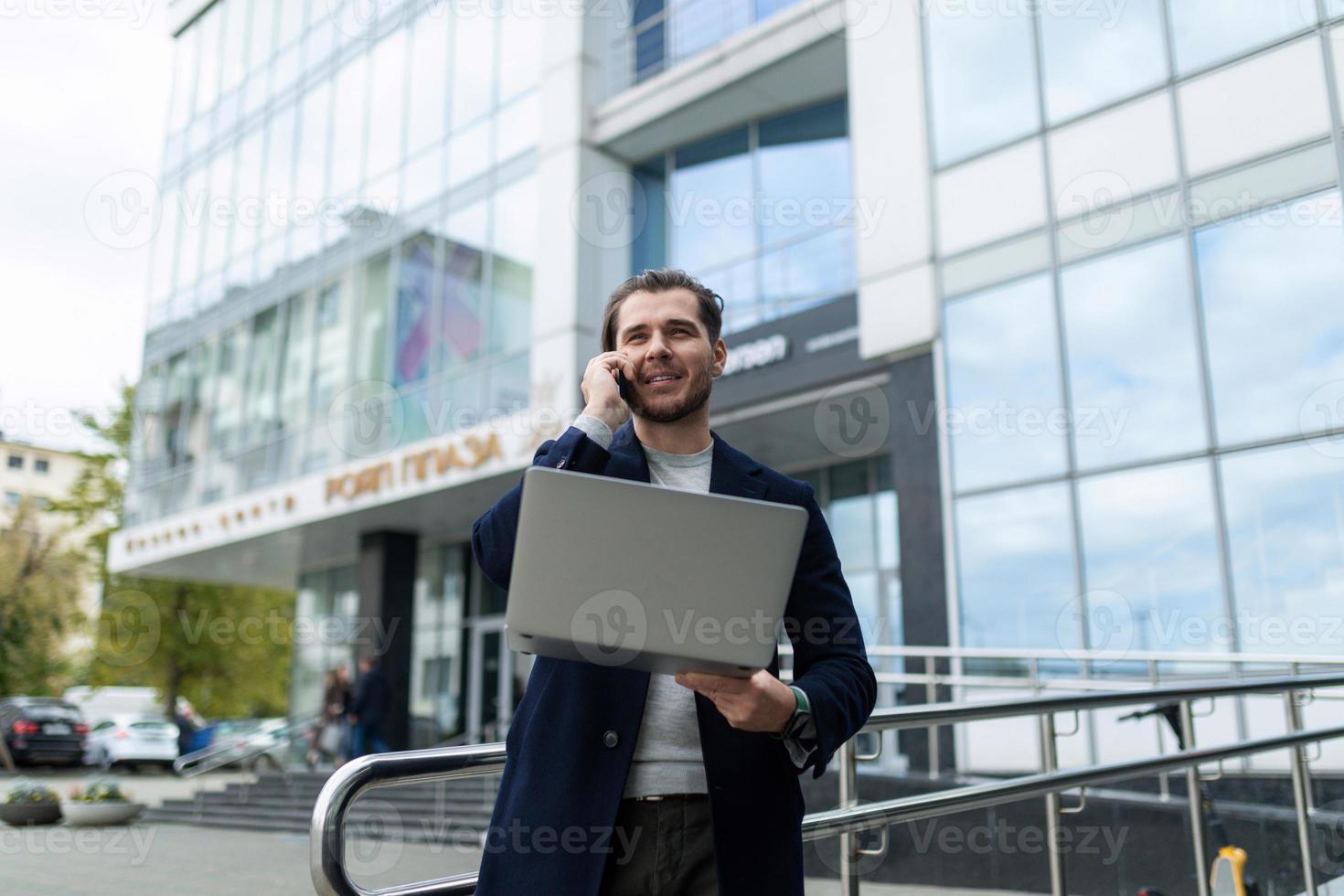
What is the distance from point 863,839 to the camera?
345 centimetres

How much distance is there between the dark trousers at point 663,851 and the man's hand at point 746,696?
25cm

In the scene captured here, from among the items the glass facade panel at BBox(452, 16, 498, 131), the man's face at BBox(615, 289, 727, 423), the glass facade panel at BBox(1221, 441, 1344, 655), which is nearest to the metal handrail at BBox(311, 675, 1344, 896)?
the man's face at BBox(615, 289, 727, 423)

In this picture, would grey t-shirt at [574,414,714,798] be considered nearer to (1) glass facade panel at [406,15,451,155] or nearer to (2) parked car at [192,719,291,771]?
(2) parked car at [192,719,291,771]

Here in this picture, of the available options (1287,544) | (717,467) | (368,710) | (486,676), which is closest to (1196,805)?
(717,467)

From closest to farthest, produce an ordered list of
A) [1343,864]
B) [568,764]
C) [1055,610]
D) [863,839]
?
[568,764], [863,839], [1343,864], [1055,610]

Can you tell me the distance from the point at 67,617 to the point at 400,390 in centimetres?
1473

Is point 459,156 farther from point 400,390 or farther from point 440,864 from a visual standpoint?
point 440,864

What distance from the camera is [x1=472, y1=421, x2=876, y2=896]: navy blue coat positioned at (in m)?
1.67

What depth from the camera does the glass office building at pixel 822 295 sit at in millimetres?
8906

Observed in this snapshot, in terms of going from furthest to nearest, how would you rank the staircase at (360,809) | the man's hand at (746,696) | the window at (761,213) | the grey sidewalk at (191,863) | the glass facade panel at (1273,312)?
the window at (761,213)
the staircase at (360,809)
the glass facade panel at (1273,312)
the grey sidewalk at (191,863)
the man's hand at (746,696)

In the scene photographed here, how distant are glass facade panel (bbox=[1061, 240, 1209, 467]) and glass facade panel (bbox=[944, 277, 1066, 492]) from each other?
0.23 meters

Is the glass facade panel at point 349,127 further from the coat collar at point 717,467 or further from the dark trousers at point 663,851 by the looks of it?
the dark trousers at point 663,851

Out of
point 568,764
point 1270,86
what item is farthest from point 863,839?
point 1270,86

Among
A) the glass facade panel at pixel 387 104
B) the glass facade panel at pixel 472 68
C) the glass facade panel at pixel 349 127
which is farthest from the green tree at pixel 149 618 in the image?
the glass facade panel at pixel 472 68
